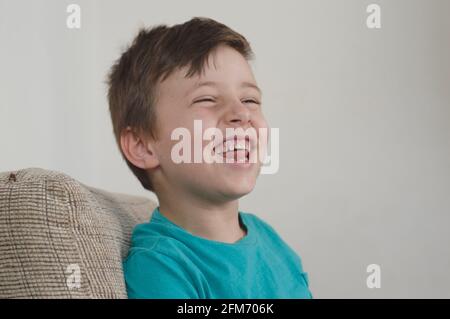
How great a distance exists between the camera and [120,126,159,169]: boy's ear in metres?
0.90

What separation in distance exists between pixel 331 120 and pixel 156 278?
73 centimetres

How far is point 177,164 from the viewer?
2.82ft

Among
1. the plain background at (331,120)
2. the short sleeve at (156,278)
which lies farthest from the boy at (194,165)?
the plain background at (331,120)

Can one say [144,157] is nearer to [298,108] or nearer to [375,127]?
[298,108]

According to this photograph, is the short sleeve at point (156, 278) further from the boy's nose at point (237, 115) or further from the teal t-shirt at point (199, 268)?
the boy's nose at point (237, 115)

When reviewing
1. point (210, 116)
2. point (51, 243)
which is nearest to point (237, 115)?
point (210, 116)

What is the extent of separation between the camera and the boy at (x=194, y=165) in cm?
79

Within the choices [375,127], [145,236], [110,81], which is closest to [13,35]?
[110,81]

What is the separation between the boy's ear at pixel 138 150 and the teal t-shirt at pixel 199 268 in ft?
0.29

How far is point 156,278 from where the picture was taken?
29.3 inches

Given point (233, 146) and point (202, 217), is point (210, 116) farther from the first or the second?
point (202, 217)

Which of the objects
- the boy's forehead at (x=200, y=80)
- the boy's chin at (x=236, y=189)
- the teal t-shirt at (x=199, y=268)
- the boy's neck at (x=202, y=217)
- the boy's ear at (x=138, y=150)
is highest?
the boy's forehead at (x=200, y=80)

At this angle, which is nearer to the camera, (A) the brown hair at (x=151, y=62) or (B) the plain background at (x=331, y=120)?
(A) the brown hair at (x=151, y=62)
